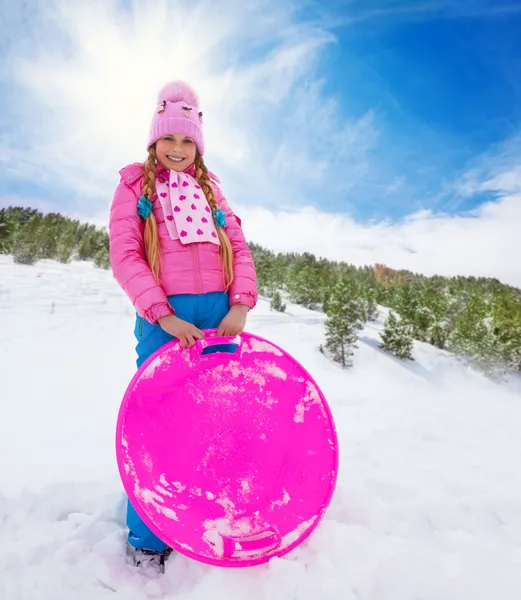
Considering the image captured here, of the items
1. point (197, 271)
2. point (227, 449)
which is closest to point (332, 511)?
point (227, 449)

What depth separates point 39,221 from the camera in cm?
2261

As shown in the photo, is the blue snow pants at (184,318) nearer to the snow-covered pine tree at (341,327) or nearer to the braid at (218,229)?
the braid at (218,229)

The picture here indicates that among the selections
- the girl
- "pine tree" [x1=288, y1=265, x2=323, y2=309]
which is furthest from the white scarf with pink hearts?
"pine tree" [x1=288, y1=265, x2=323, y2=309]

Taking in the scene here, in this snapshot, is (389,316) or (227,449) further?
(389,316)

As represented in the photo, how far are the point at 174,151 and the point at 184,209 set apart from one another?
30 cm

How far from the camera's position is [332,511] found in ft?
5.84

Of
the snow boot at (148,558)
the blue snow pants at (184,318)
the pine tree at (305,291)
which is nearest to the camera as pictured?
the snow boot at (148,558)

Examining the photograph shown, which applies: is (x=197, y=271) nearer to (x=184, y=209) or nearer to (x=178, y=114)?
(x=184, y=209)

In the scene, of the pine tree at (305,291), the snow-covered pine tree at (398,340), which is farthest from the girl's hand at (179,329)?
the pine tree at (305,291)

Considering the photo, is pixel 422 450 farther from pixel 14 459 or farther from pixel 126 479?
pixel 14 459

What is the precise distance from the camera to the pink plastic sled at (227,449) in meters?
1.38

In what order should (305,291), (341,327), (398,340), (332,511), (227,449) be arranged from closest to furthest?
(227,449) → (332,511) → (341,327) → (398,340) → (305,291)

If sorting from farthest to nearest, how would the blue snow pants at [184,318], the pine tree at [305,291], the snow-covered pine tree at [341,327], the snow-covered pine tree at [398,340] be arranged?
the pine tree at [305,291] → the snow-covered pine tree at [398,340] → the snow-covered pine tree at [341,327] → the blue snow pants at [184,318]

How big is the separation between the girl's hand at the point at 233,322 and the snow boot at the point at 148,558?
88cm
